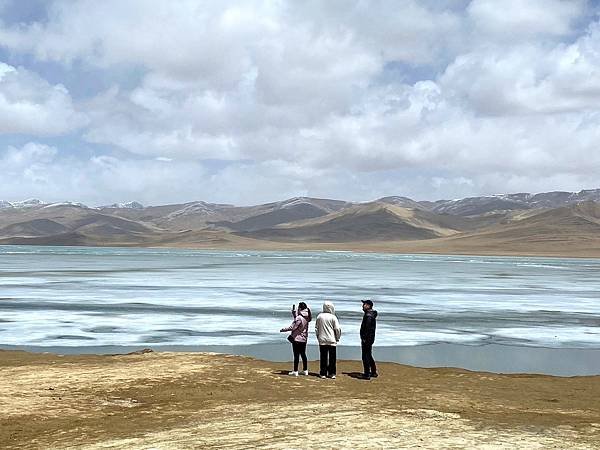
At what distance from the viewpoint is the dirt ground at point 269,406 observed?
8969 mm

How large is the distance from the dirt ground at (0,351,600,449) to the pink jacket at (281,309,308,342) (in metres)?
0.80

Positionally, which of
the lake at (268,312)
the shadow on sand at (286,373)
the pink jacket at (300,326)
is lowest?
the shadow on sand at (286,373)

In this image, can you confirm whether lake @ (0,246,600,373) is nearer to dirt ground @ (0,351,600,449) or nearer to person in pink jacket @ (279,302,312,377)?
dirt ground @ (0,351,600,449)

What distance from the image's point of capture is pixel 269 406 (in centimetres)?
1120

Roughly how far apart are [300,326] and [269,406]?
3.19 meters

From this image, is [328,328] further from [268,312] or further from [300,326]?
[268,312]

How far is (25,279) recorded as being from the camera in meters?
42.6

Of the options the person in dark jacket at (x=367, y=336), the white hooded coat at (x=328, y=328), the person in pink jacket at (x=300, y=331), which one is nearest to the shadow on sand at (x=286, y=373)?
the person in pink jacket at (x=300, y=331)

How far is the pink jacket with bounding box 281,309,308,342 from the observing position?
14.1 m

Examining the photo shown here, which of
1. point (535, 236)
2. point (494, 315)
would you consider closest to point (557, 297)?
point (494, 315)

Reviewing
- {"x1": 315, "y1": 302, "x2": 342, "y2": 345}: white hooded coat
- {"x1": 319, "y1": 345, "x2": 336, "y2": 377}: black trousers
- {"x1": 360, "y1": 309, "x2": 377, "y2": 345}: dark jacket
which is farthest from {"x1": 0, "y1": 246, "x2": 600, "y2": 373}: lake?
{"x1": 315, "y1": 302, "x2": 342, "y2": 345}: white hooded coat

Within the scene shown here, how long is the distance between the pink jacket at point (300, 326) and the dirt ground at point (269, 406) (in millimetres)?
796

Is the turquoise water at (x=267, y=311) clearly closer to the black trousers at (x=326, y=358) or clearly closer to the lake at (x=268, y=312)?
the lake at (x=268, y=312)

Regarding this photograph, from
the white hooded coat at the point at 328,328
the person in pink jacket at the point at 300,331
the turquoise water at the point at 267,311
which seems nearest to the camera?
the white hooded coat at the point at 328,328
